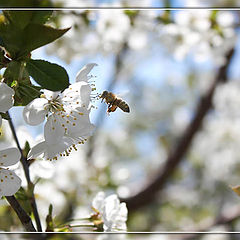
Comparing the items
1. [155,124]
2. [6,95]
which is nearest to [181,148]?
[155,124]

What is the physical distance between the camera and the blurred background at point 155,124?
3.54 ft

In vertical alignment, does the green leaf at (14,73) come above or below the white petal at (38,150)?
above

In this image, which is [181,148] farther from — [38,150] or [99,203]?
[38,150]

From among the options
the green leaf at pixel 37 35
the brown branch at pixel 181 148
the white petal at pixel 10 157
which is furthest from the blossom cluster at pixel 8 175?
the brown branch at pixel 181 148

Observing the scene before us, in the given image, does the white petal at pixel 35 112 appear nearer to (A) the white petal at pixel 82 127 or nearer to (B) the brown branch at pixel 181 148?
(A) the white petal at pixel 82 127

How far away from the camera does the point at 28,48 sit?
38 centimetres

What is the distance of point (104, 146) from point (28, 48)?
2.43m

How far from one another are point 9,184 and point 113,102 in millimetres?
136

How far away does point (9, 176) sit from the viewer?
0.40 meters

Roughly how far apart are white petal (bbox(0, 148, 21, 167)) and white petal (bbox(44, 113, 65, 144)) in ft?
0.11

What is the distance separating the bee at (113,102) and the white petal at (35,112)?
7 cm

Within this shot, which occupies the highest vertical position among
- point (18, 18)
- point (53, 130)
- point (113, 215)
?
point (18, 18)

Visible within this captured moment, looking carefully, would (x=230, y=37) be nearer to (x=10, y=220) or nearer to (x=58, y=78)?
(x=10, y=220)

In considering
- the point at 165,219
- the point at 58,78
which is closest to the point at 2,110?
the point at 58,78
